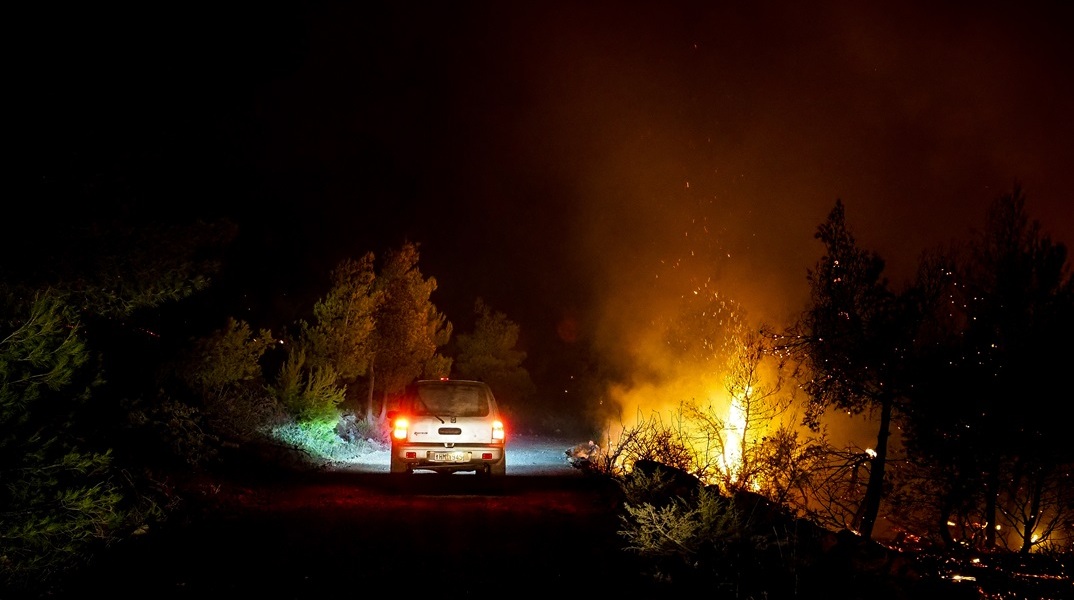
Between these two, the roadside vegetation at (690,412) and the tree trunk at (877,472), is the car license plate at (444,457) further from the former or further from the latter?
the tree trunk at (877,472)

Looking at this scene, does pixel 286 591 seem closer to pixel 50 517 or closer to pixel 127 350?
pixel 50 517

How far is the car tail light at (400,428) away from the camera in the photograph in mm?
12602

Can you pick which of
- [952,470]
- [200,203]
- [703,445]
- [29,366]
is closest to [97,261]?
[29,366]

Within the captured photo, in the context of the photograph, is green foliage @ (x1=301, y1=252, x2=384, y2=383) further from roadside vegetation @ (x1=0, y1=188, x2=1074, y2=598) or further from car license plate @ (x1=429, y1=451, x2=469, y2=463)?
car license plate @ (x1=429, y1=451, x2=469, y2=463)

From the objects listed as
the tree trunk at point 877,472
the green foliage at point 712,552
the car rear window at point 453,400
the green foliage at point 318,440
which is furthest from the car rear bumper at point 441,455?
the tree trunk at point 877,472

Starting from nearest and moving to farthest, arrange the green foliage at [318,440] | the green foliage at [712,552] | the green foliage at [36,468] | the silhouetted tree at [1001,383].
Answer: the green foliage at [36,468] → the green foliage at [712,552] → the silhouetted tree at [1001,383] → the green foliage at [318,440]

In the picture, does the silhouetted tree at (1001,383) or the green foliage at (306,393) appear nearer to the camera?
the silhouetted tree at (1001,383)

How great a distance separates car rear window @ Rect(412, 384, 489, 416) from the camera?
42.3ft

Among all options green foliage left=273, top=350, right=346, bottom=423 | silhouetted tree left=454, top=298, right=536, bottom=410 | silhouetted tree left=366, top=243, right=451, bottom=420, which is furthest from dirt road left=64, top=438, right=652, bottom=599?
silhouetted tree left=454, top=298, right=536, bottom=410

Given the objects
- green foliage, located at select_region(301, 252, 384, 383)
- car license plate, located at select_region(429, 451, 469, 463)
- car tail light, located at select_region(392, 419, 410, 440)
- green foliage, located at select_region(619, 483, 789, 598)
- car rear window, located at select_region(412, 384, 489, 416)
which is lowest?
green foliage, located at select_region(619, 483, 789, 598)

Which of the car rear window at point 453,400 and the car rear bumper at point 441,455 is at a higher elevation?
the car rear window at point 453,400

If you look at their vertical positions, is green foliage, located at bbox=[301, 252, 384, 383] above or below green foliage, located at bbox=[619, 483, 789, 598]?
above

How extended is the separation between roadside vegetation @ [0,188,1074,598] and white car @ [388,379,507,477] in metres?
2.33

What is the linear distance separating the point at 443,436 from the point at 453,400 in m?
0.79
